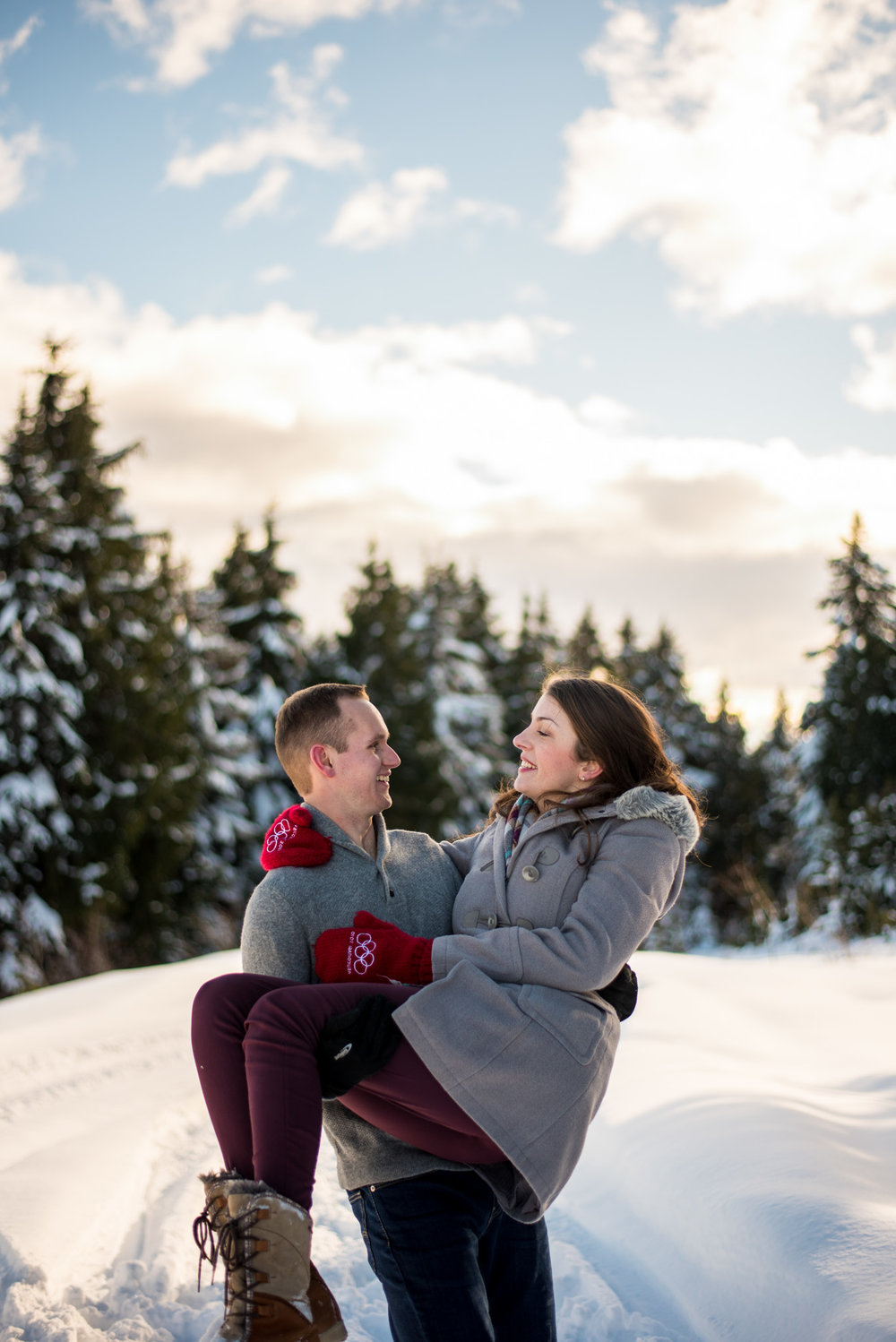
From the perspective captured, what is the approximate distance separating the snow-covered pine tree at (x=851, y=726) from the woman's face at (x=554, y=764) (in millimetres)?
21093

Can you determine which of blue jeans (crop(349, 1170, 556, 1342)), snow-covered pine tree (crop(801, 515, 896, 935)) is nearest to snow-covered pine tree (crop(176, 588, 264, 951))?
snow-covered pine tree (crop(801, 515, 896, 935))

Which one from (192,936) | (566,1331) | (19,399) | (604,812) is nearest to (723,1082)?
(566,1331)

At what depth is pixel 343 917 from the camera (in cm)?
258

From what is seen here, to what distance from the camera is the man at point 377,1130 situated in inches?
94.0

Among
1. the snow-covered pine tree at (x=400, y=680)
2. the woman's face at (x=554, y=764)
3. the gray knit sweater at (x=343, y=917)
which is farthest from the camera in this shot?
the snow-covered pine tree at (x=400, y=680)

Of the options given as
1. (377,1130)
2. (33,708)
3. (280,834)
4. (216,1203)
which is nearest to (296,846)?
(280,834)

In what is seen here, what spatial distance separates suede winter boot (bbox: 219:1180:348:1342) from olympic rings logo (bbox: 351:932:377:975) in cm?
52

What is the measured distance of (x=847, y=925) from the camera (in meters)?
15.4

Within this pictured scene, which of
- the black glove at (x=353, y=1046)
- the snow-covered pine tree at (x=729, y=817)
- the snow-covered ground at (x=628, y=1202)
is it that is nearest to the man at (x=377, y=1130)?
the black glove at (x=353, y=1046)

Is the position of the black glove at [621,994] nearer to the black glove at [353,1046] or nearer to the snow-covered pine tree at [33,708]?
the black glove at [353,1046]

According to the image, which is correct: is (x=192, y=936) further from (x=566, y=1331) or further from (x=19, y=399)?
(x=566, y=1331)

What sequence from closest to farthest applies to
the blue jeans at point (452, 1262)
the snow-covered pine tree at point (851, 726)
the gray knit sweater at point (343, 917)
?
the blue jeans at point (452, 1262) < the gray knit sweater at point (343, 917) < the snow-covered pine tree at point (851, 726)

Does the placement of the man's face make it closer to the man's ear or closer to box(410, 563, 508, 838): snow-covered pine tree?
the man's ear

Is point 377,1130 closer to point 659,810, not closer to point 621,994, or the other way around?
point 621,994
